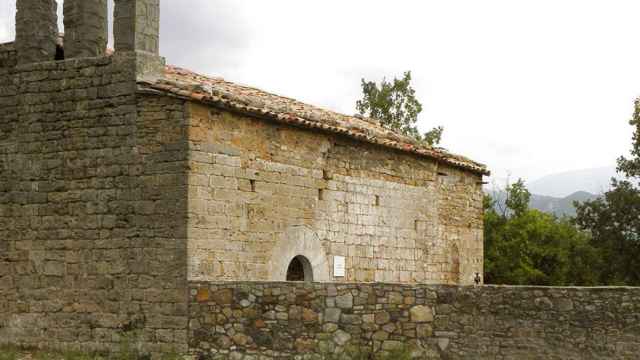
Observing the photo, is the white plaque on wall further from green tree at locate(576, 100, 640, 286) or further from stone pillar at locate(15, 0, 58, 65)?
green tree at locate(576, 100, 640, 286)

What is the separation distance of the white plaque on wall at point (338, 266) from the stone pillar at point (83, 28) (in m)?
4.89

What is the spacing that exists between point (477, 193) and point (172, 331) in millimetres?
9721

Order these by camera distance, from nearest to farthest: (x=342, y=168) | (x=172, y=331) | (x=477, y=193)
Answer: (x=172, y=331)
(x=342, y=168)
(x=477, y=193)

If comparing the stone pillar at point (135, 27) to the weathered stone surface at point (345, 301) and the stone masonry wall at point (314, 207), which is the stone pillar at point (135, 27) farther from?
the weathered stone surface at point (345, 301)

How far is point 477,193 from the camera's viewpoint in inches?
765

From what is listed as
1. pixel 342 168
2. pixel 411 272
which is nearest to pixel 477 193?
pixel 411 272

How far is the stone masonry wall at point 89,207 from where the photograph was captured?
38.4ft

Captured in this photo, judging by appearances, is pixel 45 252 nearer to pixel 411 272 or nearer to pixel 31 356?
pixel 31 356

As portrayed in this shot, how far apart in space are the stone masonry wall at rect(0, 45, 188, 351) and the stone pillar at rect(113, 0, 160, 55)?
0.26m

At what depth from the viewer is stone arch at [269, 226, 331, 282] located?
13.2m

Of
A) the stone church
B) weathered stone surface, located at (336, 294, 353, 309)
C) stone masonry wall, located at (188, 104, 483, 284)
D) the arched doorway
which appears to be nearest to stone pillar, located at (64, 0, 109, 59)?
the stone church

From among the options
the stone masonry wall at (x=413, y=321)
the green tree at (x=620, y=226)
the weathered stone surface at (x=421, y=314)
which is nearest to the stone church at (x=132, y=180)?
the stone masonry wall at (x=413, y=321)

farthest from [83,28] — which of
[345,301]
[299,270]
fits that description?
[345,301]

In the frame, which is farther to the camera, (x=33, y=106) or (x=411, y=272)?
(x=411, y=272)
